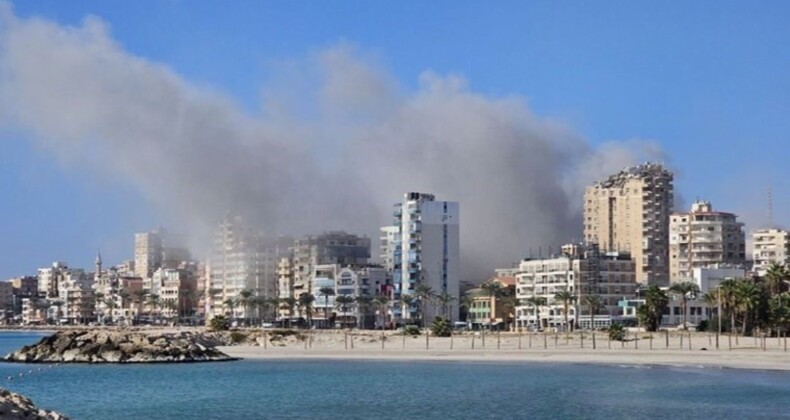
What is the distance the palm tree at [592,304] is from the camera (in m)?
161

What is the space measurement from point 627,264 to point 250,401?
12579cm

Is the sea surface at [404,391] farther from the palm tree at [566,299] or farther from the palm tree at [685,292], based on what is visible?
the palm tree at [566,299]

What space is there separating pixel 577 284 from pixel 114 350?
297 ft

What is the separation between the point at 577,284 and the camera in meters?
181

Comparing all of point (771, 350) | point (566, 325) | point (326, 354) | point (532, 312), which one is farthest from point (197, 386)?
point (532, 312)

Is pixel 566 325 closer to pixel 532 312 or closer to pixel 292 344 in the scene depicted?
pixel 532 312

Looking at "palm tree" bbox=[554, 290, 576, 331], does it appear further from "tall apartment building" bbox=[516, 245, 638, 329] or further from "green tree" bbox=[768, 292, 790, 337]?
"green tree" bbox=[768, 292, 790, 337]

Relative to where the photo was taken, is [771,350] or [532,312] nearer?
[771,350]

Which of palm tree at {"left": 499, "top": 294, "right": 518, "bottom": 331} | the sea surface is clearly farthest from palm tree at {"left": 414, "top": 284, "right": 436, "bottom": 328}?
the sea surface

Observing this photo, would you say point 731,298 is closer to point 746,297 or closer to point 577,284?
point 746,297

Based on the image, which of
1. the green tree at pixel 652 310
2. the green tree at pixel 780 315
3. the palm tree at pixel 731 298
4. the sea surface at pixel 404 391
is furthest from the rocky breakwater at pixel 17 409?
the green tree at pixel 652 310

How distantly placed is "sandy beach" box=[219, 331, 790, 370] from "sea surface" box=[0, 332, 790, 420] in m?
6.07

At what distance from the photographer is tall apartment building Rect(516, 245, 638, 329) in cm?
17812

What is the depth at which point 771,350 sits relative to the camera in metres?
107
